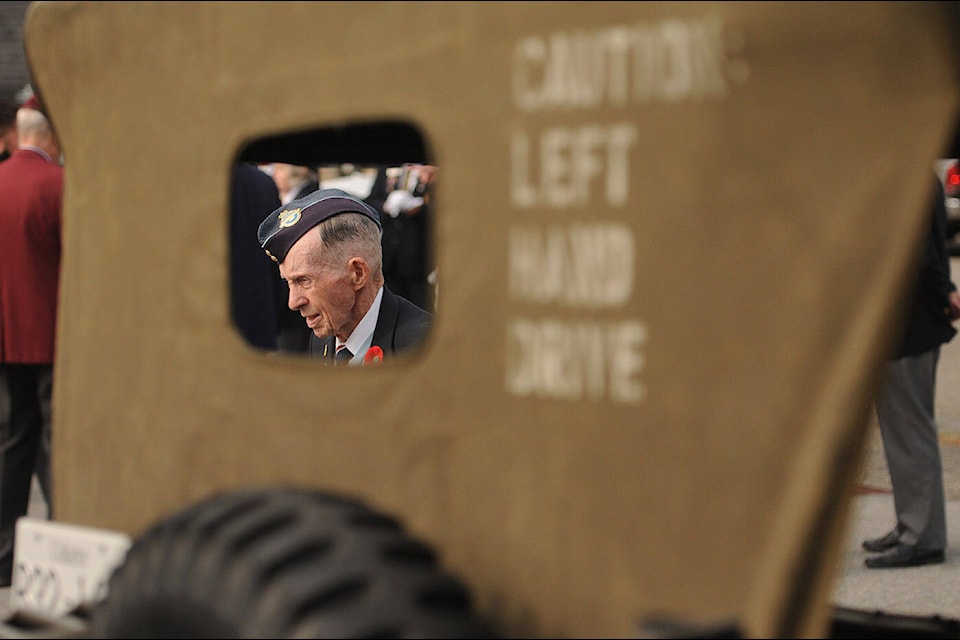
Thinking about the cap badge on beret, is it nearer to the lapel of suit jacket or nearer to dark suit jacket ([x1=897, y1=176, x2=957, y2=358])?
the lapel of suit jacket

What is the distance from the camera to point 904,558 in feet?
17.9

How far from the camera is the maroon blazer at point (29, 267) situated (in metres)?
5.55

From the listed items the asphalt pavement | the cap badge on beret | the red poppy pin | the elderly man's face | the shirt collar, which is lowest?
the asphalt pavement

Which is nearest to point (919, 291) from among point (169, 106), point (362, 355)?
point (362, 355)

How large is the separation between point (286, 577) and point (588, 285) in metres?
0.50

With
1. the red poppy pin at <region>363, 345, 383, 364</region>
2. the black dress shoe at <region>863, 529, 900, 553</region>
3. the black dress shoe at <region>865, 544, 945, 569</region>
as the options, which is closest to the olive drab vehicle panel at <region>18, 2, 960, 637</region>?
the red poppy pin at <region>363, 345, 383, 364</region>

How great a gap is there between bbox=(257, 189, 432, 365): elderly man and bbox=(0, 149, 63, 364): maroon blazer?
191cm

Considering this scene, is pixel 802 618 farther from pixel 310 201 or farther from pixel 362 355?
pixel 310 201

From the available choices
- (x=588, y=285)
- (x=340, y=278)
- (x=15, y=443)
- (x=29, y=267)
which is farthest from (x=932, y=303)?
(x=588, y=285)

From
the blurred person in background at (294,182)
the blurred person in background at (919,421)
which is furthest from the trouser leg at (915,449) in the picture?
the blurred person in background at (294,182)

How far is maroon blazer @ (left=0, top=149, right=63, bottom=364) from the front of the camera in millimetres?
5551

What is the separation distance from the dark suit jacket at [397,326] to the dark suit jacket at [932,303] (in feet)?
6.65

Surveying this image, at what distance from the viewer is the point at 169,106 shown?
2184 mm

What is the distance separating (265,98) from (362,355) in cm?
189
